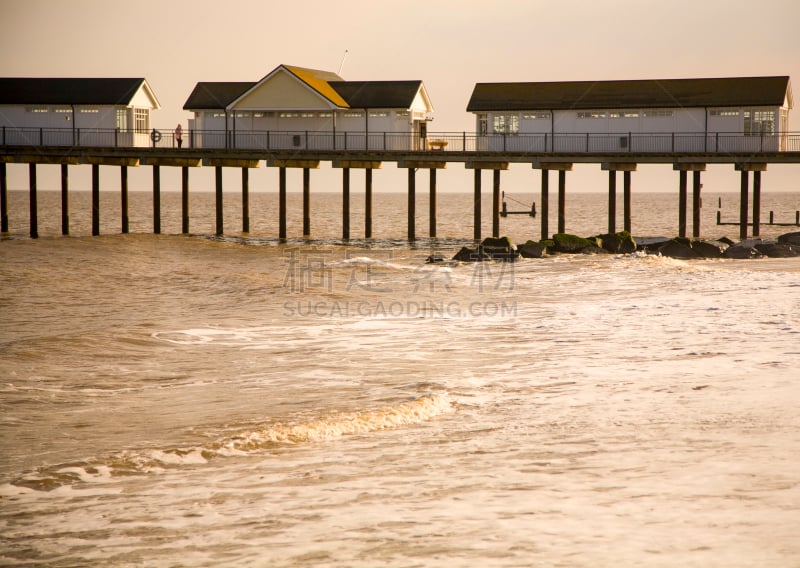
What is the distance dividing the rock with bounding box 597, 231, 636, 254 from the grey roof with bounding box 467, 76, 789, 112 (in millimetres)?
6170

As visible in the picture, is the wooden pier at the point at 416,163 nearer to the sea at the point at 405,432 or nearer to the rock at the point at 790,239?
the rock at the point at 790,239

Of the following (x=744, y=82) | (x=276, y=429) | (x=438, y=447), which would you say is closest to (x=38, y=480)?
(x=276, y=429)

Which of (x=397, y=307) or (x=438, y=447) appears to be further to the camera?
(x=397, y=307)

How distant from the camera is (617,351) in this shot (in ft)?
52.1

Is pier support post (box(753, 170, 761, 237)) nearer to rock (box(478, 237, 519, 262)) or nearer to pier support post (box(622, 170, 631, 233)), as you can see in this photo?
pier support post (box(622, 170, 631, 233))

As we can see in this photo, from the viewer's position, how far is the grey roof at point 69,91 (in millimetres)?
44753

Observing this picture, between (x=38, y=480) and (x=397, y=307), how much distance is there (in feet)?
45.7

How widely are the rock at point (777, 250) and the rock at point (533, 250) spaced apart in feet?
27.1

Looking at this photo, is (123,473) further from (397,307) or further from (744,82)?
(744,82)

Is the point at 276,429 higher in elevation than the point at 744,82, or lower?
lower

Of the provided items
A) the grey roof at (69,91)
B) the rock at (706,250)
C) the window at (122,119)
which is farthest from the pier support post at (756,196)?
the window at (122,119)

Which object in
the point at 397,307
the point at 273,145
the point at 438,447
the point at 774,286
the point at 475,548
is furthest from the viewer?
the point at 273,145

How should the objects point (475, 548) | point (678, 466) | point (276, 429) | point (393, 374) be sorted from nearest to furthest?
point (475, 548)
point (678, 466)
point (276, 429)
point (393, 374)

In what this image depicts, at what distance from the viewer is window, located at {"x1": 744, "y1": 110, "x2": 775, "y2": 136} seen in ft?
130
